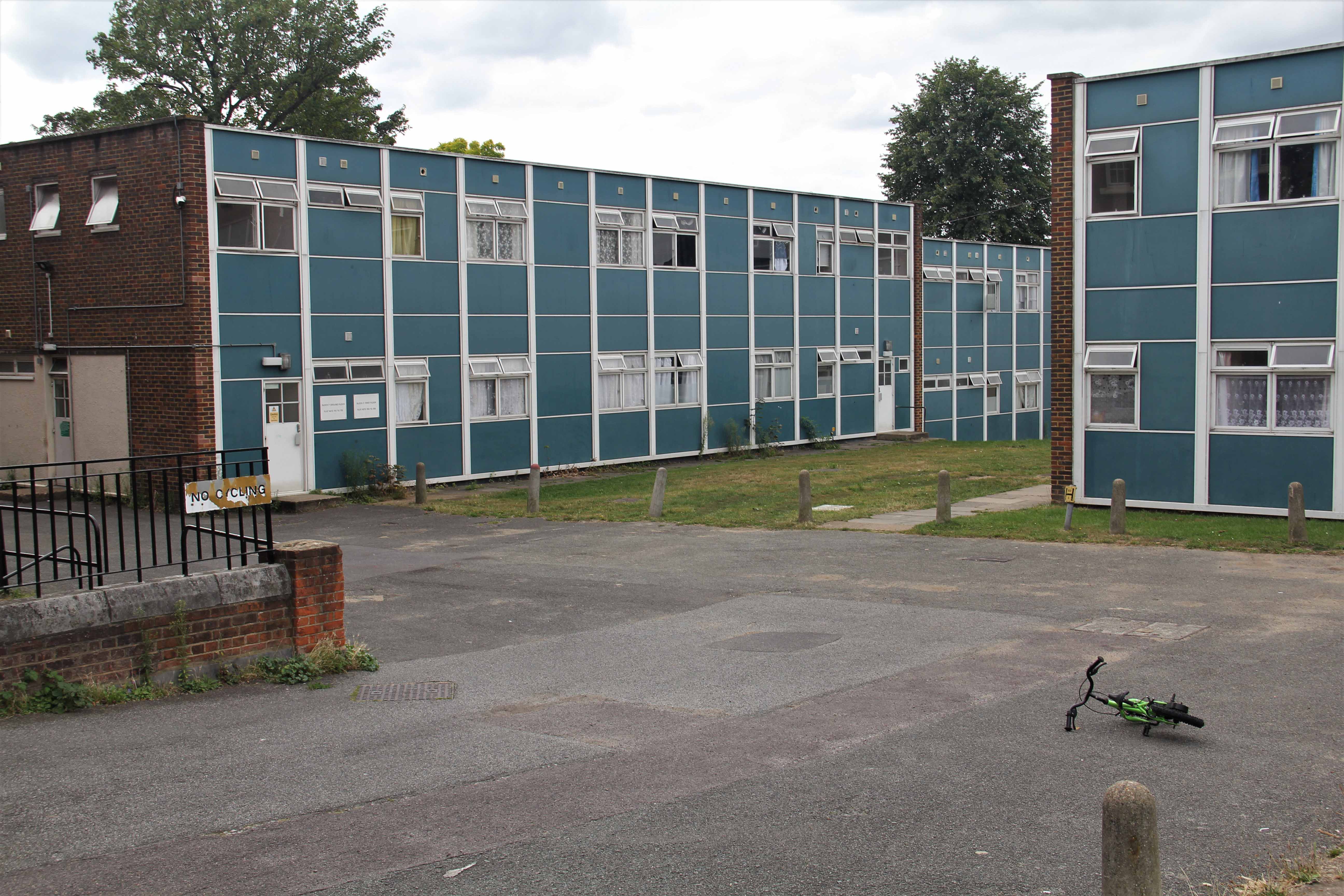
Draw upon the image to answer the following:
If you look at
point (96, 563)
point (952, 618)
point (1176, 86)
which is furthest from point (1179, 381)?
point (96, 563)

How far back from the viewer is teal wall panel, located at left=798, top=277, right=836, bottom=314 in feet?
120

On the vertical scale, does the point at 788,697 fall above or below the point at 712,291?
below

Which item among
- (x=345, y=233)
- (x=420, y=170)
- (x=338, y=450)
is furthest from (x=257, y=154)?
(x=338, y=450)

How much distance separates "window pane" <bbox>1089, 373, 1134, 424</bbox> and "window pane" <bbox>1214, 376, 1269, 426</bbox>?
51.6 inches

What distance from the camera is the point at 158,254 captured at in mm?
23328

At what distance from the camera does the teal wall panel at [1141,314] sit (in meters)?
19.2

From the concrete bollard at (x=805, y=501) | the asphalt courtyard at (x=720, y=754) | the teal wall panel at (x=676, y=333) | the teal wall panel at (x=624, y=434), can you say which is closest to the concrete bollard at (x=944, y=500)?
the concrete bollard at (x=805, y=501)

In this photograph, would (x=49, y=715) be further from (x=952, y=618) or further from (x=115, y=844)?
(x=952, y=618)

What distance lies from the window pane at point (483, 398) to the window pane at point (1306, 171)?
17.0 metres

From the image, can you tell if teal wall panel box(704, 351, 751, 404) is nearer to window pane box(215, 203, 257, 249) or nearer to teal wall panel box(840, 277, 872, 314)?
teal wall panel box(840, 277, 872, 314)

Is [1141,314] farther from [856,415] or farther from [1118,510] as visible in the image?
[856,415]

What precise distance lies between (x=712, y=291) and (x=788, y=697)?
25248 mm

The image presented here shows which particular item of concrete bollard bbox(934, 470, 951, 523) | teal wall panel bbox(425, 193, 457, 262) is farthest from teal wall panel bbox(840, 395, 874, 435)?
concrete bollard bbox(934, 470, 951, 523)

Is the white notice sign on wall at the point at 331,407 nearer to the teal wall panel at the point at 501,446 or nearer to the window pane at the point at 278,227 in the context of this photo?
the window pane at the point at 278,227
